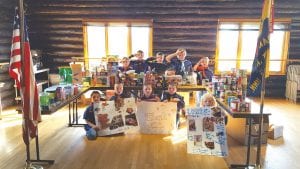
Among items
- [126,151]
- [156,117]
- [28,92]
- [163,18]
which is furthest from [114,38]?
[28,92]

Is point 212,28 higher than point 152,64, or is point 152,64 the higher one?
point 212,28

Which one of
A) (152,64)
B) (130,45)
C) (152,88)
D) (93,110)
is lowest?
(93,110)

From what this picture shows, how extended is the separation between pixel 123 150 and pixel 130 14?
5168mm

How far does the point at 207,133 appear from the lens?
162 inches

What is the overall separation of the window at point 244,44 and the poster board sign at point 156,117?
4.23m

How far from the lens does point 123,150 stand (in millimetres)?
4289

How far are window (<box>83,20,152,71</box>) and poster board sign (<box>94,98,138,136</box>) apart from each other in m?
3.84

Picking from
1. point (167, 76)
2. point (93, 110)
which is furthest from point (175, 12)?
point (93, 110)

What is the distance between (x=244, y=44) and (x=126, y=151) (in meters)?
5.97

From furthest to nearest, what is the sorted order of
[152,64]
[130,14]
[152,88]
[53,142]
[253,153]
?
[130,14] < [152,64] < [152,88] < [53,142] < [253,153]

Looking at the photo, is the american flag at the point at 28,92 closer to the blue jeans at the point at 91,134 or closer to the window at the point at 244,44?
the blue jeans at the point at 91,134

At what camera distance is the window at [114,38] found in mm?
8508

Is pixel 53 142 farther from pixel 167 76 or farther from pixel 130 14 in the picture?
pixel 130 14

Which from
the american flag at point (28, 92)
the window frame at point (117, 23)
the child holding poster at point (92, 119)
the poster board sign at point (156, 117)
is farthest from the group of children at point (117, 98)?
the window frame at point (117, 23)
